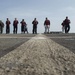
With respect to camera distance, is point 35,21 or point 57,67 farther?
point 35,21

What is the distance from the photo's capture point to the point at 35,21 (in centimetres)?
3288

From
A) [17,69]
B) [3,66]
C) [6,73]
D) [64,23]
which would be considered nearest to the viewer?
[6,73]

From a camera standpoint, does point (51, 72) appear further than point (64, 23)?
No

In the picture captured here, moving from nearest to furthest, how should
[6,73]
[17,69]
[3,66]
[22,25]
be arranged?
[6,73] → [17,69] → [3,66] → [22,25]

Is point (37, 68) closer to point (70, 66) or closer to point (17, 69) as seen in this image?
point (17, 69)

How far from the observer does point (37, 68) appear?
1.99 meters

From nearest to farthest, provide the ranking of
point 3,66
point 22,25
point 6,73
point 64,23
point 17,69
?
point 6,73 → point 17,69 → point 3,66 → point 64,23 → point 22,25

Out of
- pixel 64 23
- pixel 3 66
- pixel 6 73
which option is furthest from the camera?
pixel 64 23

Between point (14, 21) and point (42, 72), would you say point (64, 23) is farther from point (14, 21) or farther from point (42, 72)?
point (42, 72)

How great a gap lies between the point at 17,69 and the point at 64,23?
29748 millimetres

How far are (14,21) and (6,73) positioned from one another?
31520 mm

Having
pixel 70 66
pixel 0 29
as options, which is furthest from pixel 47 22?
pixel 70 66

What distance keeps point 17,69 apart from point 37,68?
16cm

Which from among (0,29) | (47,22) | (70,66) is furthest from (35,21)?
(70,66)
